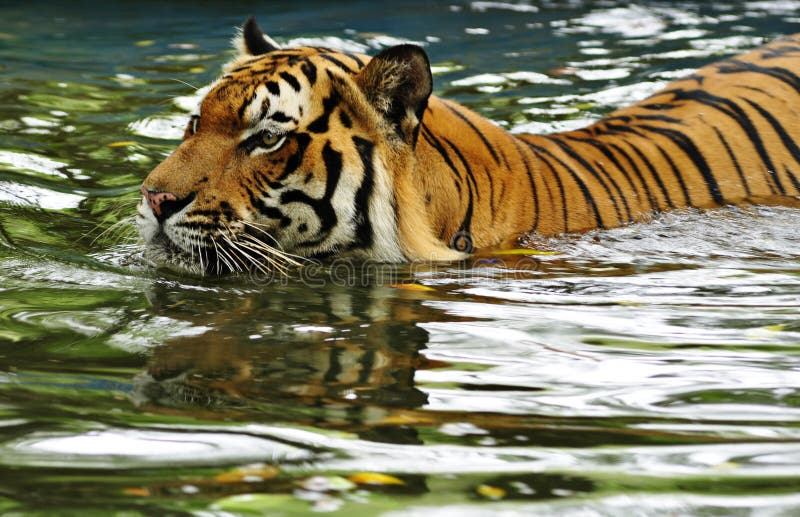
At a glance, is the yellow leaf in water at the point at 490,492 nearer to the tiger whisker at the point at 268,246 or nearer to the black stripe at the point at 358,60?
the tiger whisker at the point at 268,246

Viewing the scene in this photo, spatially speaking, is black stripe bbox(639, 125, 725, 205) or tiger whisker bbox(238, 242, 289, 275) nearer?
tiger whisker bbox(238, 242, 289, 275)

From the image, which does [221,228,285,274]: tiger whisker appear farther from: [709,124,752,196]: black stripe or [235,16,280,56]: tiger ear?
[709,124,752,196]: black stripe

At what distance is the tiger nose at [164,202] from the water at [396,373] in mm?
220

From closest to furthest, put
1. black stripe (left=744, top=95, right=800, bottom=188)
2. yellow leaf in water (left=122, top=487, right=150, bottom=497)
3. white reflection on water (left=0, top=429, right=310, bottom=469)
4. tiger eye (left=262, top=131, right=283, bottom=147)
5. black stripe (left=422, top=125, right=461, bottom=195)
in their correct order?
1. yellow leaf in water (left=122, top=487, right=150, bottom=497)
2. white reflection on water (left=0, top=429, right=310, bottom=469)
3. tiger eye (left=262, top=131, right=283, bottom=147)
4. black stripe (left=422, top=125, right=461, bottom=195)
5. black stripe (left=744, top=95, right=800, bottom=188)

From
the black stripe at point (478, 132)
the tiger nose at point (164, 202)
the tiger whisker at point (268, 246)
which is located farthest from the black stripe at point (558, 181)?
the tiger nose at point (164, 202)

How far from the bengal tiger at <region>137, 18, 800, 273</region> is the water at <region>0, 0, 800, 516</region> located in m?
0.11

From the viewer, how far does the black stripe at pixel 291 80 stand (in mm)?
3676

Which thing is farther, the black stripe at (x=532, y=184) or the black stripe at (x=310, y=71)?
the black stripe at (x=532, y=184)

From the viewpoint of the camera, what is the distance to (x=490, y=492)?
6.23ft

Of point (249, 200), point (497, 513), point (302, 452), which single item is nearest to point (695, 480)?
point (497, 513)

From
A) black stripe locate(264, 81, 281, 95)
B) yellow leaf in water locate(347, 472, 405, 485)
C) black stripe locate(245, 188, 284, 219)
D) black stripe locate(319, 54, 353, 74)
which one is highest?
black stripe locate(319, 54, 353, 74)

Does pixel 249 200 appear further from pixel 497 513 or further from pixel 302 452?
pixel 497 513

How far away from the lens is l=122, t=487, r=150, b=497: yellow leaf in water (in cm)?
185

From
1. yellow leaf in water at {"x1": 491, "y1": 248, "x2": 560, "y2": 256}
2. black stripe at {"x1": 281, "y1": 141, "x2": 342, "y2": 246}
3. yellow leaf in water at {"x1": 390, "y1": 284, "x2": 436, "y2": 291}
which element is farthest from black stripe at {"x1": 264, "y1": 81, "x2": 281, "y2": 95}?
yellow leaf in water at {"x1": 491, "y1": 248, "x2": 560, "y2": 256}
